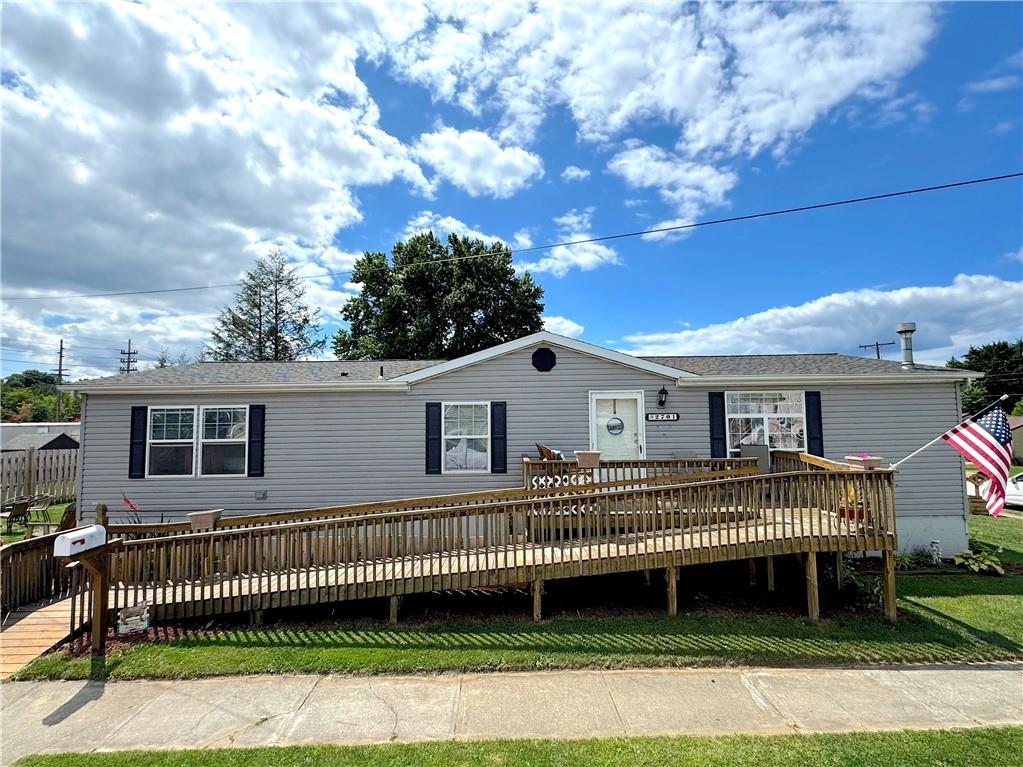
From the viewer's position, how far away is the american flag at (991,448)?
6.09 m

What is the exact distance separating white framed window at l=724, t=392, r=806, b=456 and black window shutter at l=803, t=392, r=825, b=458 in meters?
0.10

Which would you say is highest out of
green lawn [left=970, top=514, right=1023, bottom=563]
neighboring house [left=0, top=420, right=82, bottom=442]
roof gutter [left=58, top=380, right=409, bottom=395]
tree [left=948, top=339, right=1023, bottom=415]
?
tree [left=948, top=339, right=1023, bottom=415]

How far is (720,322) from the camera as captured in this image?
26.0 meters

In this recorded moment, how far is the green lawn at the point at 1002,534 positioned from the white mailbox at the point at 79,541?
14.2 metres

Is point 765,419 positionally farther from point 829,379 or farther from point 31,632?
point 31,632

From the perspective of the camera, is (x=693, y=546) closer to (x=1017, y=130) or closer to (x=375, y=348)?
(x=1017, y=130)

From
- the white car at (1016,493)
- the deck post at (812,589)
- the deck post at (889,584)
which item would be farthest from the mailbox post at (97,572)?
the white car at (1016,493)

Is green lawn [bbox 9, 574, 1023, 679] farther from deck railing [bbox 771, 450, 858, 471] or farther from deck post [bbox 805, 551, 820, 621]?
deck railing [bbox 771, 450, 858, 471]

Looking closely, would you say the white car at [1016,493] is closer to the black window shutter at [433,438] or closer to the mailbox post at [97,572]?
the black window shutter at [433,438]

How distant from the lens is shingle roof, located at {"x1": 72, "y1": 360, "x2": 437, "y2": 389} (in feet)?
31.8

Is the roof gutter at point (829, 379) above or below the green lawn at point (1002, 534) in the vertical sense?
above

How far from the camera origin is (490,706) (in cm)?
421

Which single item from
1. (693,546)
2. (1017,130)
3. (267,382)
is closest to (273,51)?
(267,382)

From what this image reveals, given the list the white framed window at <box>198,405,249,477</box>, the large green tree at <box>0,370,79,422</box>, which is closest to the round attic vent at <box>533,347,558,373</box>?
the white framed window at <box>198,405,249,477</box>
